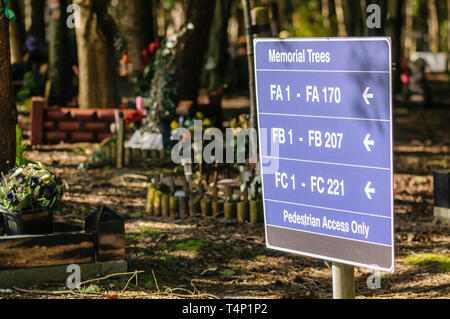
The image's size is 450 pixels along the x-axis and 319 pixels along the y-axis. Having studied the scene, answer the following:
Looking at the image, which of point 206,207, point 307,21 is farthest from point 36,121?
point 307,21

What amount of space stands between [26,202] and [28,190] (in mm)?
108

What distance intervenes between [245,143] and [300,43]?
6.77m

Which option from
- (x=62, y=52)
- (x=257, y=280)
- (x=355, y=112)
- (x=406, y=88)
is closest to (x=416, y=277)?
(x=257, y=280)

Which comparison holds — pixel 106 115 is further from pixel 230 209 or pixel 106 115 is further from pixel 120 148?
pixel 230 209

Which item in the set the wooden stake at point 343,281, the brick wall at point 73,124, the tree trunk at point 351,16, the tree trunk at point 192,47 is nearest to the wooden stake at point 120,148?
the tree trunk at point 192,47

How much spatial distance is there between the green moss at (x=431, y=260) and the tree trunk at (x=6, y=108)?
4.05 meters

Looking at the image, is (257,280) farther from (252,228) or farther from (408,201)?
(408,201)

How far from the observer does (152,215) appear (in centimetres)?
993

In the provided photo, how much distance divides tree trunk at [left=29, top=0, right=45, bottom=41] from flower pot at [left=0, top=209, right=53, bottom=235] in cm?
1796

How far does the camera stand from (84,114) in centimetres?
1584

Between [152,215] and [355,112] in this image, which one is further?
[152,215]

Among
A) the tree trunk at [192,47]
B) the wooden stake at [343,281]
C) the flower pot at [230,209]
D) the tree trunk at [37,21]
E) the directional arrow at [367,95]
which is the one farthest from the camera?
the tree trunk at [37,21]

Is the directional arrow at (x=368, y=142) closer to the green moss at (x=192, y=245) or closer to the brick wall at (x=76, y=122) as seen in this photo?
the green moss at (x=192, y=245)

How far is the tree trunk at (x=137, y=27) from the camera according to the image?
2046 cm
